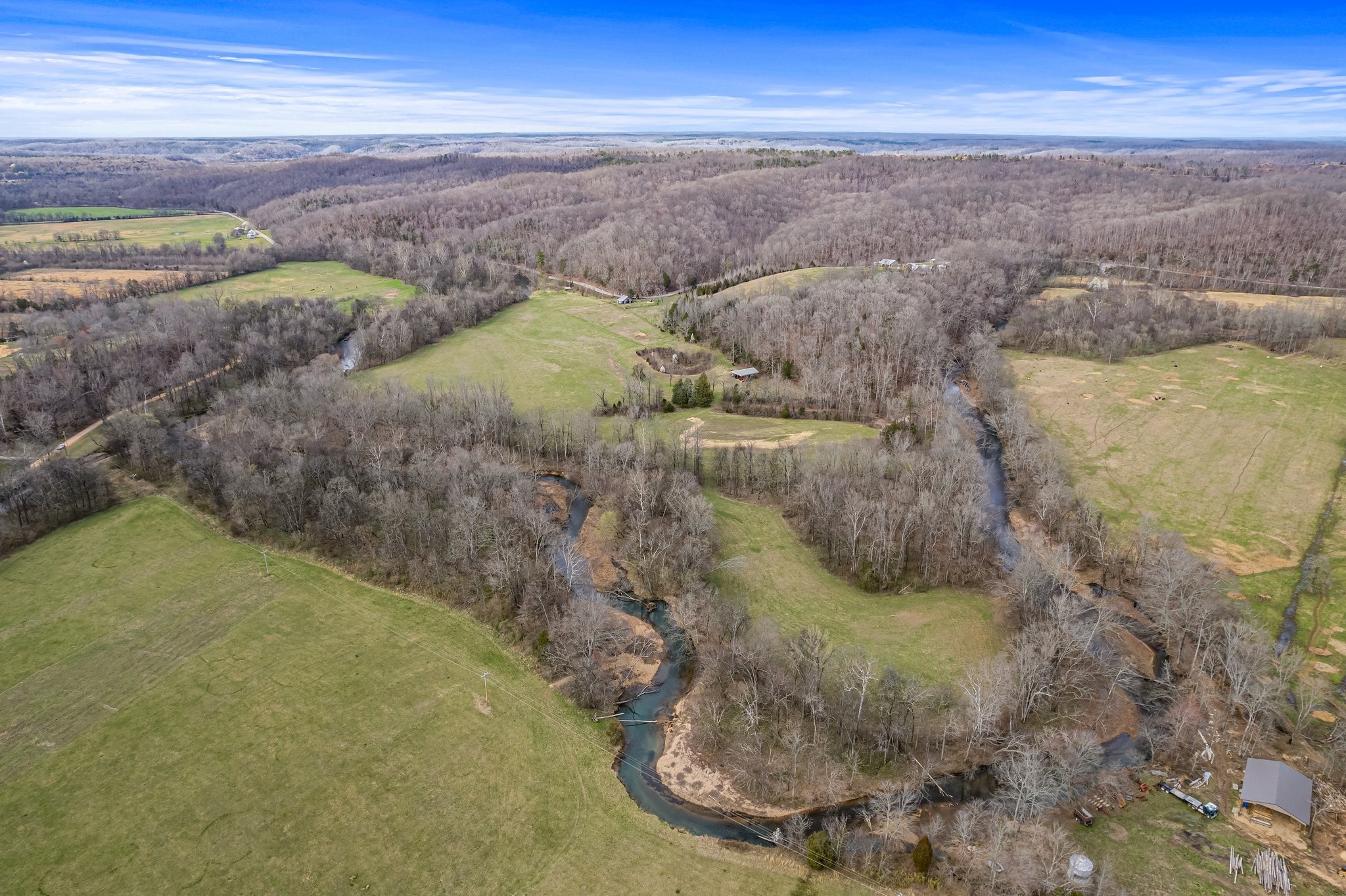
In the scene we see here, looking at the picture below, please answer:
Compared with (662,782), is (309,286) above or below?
above

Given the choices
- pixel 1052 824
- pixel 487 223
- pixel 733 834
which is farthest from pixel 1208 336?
pixel 487 223

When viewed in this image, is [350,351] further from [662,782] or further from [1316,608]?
[1316,608]

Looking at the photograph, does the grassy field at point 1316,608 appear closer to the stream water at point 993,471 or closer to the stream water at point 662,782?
the stream water at point 993,471

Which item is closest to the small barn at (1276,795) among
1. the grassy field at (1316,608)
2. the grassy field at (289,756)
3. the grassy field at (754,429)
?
the grassy field at (1316,608)

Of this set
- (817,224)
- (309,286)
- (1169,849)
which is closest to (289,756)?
(1169,849)

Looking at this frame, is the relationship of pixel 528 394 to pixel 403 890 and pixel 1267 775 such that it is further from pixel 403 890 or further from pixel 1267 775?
pixel 1267 775

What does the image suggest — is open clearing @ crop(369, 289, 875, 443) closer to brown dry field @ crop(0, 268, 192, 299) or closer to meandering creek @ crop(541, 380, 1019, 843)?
meandering creek @ crop(541, 380, 1019, 843)
